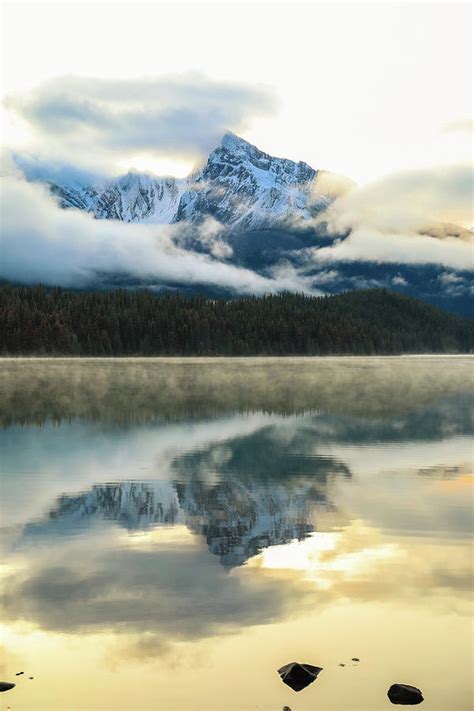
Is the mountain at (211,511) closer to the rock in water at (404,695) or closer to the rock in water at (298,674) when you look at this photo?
the rock in water at (298,674)

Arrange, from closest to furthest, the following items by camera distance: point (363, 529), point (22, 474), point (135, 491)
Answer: point (363, 529) < point (135, 491) < point (22, 474)

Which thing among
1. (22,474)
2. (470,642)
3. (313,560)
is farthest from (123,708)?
(22,474)

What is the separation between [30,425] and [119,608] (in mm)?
33227

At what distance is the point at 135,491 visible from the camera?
25688 mm

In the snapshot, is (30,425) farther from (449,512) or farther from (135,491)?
(449,512)

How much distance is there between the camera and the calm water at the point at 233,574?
11875mm

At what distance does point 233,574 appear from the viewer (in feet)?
53.8

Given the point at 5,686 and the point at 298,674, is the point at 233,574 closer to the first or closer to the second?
the point at 298,674

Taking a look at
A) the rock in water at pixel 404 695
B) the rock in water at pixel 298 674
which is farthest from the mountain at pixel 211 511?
the rock in water at pixel 404 695

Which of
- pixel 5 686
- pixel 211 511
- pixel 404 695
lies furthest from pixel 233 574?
pixel 211 511

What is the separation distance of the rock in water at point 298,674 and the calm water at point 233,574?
0.13 metres

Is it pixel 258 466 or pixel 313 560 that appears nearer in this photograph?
pixel 313 560

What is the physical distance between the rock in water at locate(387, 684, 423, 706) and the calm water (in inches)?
5.0

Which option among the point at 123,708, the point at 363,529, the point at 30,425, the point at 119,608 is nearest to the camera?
the point at 123,708
